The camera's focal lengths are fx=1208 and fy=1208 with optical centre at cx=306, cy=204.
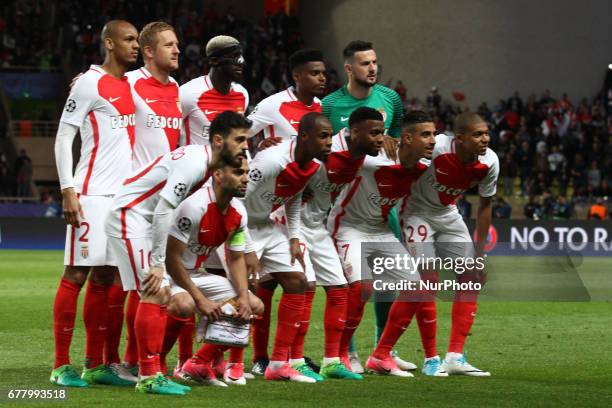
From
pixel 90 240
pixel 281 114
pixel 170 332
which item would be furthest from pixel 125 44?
pixel 170 332

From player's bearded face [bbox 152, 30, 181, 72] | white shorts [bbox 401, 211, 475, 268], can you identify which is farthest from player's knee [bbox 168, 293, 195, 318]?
white shorts [bbox 401, 211, 475, 268]

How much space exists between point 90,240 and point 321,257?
1.91 metres

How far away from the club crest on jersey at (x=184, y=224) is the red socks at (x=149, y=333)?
533 mm

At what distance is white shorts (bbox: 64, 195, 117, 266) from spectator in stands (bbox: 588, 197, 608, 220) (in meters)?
20.4

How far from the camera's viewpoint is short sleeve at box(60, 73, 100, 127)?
27.2ft

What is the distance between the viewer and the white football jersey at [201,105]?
367 inches

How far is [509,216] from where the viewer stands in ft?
93.1

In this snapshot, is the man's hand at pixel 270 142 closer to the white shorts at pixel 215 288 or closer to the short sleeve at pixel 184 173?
the short sleeve at pixel 184 173

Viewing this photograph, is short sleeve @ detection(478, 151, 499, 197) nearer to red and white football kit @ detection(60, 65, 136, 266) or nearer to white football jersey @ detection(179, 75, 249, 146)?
white football jersey @ detection(179, 75, 249, 146)

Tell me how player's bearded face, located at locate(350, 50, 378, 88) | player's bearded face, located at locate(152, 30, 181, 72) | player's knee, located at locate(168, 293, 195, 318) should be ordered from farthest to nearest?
player's bearded face, located at locate(350, 50, 378, 88)
player's bearded face, located at locate(152, 30, 181, 72)
player's knee, located at locate(168, 293, 195, 318)

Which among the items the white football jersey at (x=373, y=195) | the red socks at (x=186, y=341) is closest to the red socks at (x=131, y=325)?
the red socks at (x=186, y=341)

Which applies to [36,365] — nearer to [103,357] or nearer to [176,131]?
[103,357]

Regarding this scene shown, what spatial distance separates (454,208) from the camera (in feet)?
32.1

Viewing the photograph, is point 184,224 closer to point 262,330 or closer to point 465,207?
point 262,330
